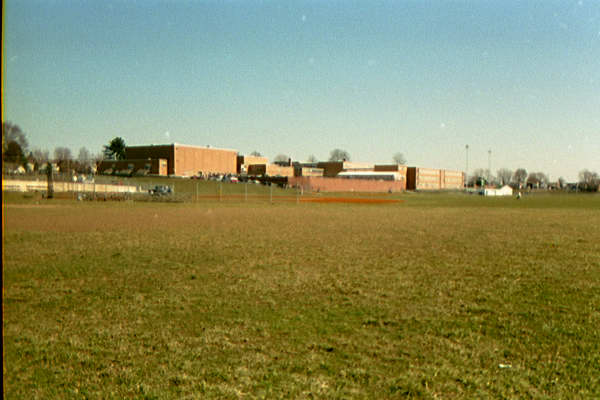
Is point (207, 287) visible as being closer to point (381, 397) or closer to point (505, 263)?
point (381, 397)

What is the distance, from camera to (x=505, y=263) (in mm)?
10945

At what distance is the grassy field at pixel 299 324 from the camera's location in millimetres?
4289

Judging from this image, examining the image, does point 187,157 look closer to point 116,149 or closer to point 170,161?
point 170,161

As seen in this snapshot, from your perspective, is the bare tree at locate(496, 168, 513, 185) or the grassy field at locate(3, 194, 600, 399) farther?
the bare tree at locate(496, 168, 513, 185)

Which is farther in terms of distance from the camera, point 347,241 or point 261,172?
point 261,172

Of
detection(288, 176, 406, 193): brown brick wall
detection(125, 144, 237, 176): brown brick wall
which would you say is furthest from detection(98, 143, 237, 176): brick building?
detection(288, 176, 406, 193): brown brick wall

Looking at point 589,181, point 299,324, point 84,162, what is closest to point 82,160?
point 84,162

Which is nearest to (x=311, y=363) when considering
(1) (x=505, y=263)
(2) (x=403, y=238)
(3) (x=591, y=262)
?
(1) (x=505, y=263)

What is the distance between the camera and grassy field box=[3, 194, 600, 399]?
429 cm

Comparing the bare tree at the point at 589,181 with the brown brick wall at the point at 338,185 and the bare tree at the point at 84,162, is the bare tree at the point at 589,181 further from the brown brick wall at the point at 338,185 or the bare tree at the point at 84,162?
the bare tree at the point at 84,162

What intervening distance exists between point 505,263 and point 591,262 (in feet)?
7.84

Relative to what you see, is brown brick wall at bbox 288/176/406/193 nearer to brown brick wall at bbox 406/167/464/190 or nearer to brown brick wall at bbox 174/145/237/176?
brown brick wall at bbox 174/145/237/176

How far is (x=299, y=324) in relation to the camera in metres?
6.07

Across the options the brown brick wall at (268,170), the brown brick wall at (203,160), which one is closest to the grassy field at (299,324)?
the brown brick wall at (203,160)
